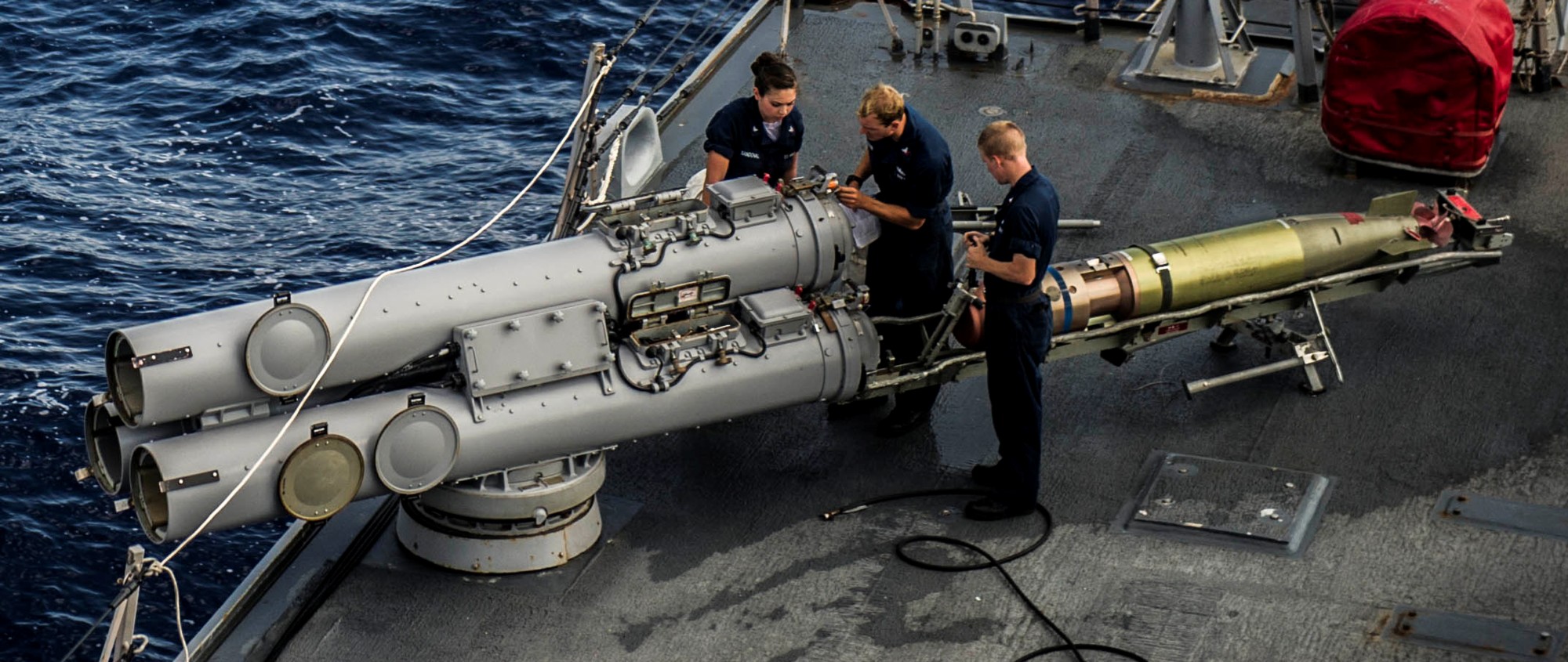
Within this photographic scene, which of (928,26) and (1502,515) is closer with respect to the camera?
(1502,515)

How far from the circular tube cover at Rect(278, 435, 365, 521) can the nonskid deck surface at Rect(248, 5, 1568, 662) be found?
711 millimetres

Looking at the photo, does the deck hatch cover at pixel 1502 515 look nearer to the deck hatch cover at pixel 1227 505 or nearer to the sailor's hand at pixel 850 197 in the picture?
the deck hatch cover at pixel 1227 505

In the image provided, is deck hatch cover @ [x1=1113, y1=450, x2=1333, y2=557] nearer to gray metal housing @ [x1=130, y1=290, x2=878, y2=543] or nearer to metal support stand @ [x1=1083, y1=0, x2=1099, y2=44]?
gray metal housing @ [x1=130, y1=290, x2=878, y2=543]

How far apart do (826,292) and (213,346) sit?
2979 mm

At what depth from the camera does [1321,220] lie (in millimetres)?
9461

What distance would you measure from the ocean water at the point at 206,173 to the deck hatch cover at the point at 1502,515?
7.21 metres

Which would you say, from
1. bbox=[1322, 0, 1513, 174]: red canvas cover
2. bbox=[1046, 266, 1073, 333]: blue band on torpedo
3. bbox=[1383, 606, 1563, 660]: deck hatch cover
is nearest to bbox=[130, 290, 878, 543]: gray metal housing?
bbox=[1046, 266, 1073, 333]: blue band on torpedo

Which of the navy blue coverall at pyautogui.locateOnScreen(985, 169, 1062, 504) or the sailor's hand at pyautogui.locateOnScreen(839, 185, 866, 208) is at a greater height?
the sailor's hand at pyautogui.locateOnScreen(839, 185, 866, 208)

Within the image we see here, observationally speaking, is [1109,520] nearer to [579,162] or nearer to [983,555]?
[983,555]

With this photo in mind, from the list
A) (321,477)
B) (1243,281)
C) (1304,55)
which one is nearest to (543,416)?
(321,477)

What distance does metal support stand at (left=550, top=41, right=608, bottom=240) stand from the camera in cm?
934

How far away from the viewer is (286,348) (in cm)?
724

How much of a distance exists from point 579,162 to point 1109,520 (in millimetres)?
3381

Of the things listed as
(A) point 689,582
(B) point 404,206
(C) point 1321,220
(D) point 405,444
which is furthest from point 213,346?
(B) point 404,206
